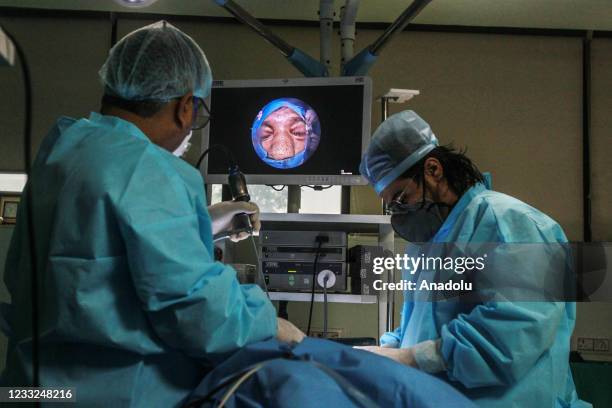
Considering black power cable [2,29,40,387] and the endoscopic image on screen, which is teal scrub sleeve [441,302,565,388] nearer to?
black power cable [2,29,40,387]

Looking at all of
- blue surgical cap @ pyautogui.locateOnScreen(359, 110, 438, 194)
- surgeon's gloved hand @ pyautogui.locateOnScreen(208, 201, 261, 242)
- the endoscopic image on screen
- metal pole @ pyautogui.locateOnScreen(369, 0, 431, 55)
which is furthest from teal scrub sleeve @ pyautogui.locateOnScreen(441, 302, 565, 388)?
metal pole @ pyautogui.locateOnScreen(369, 0, 431, 55)

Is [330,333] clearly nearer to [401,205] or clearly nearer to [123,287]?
[401,205]

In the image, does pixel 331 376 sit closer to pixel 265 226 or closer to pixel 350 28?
pixel 265 226

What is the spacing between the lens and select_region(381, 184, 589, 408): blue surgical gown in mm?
1278

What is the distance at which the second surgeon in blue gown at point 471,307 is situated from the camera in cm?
129

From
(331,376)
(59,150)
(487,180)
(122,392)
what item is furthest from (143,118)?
(487,180)

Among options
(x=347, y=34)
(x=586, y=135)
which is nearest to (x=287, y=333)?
(x=347, y=34)

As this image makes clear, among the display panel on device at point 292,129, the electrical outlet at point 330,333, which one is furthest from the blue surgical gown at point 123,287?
the electrical outlet at point 330,333

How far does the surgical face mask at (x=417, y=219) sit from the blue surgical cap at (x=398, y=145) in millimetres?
87

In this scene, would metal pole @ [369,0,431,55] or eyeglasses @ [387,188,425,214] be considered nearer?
eyeglasses @ [387,188,425,214]

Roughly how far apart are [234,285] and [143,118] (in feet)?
1.30

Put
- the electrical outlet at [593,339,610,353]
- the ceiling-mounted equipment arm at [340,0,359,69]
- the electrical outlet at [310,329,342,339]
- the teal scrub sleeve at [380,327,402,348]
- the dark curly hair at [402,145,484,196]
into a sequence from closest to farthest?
the dark curly hair at [402,145,484,196] → the teal scrub sleeve at [380,327,402,348] → the ceiling-mounted equipment arm at [340,0,359,69] → the electrical outlet at [310,329,342,339] → the electrical outlet at [593,339,610,353]

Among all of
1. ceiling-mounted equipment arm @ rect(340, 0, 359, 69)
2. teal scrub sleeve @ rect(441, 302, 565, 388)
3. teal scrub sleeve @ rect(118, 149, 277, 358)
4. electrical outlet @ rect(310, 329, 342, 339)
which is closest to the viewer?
teal scrub sleeve @ rect(118, 149, 277, 358)

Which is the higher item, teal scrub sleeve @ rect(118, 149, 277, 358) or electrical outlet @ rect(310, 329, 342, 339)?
teal scrub sleeve @ rect(118, 149, 277, 358)
